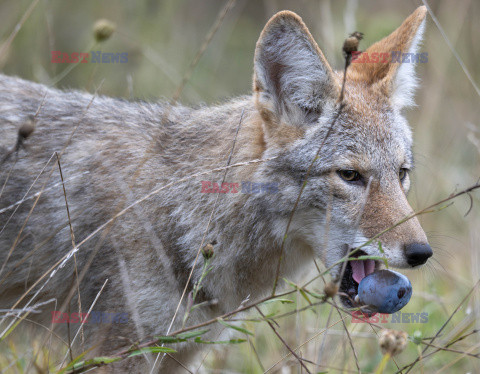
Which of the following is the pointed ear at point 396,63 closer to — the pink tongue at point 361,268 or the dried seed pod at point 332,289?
the pink tongue at point 361,268

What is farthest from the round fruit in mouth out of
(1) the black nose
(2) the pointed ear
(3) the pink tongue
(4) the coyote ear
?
(2) the pointed ear

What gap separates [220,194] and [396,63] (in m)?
1.39

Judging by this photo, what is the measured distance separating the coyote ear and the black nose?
952mm

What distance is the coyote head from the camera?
304cm

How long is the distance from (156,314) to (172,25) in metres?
7.11

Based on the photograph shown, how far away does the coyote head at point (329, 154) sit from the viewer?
3043mm

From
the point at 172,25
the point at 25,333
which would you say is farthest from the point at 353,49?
the point at 172,25

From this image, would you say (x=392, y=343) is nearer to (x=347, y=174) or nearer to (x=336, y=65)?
(x=347, y=174)

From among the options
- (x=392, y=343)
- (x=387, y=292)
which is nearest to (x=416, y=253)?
(x=387, y=292)

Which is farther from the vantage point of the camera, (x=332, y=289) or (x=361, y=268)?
(x=361, y=268)

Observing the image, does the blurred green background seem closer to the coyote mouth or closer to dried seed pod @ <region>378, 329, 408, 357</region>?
the coyote mouth

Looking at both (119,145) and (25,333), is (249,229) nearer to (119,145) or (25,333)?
(119,145)

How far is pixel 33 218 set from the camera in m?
3.48

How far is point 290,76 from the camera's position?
330 cm
